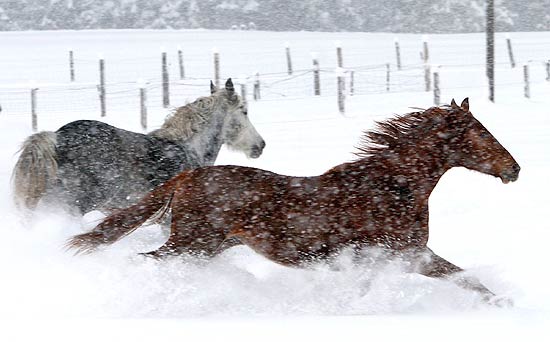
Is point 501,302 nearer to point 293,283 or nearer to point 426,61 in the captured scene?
point 293,283

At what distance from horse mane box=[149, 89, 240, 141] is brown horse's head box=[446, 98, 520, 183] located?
266cm

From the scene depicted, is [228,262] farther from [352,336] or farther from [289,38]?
[289,38]

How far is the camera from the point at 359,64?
31375 mm

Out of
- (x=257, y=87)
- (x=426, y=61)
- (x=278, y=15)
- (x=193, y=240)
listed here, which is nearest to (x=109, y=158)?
(x=193, y=240)

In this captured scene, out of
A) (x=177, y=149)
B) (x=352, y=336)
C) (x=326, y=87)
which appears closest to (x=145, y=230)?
(x=177, y=149)

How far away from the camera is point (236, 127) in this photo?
7.55 m

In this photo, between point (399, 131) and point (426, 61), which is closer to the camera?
point (399, 131)

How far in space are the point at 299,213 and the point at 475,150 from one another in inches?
44.3

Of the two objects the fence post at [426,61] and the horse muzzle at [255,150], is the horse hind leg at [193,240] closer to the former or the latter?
the horse muzzle at [255,150]

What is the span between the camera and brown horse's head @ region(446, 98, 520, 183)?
5109 millimetres

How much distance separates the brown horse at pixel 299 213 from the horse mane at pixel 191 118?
2.22 metres

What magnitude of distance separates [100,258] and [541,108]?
1402cm

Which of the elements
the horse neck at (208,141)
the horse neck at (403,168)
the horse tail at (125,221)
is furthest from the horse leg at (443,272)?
the horse neck at (208,141)

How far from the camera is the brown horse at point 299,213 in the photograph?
479cm
